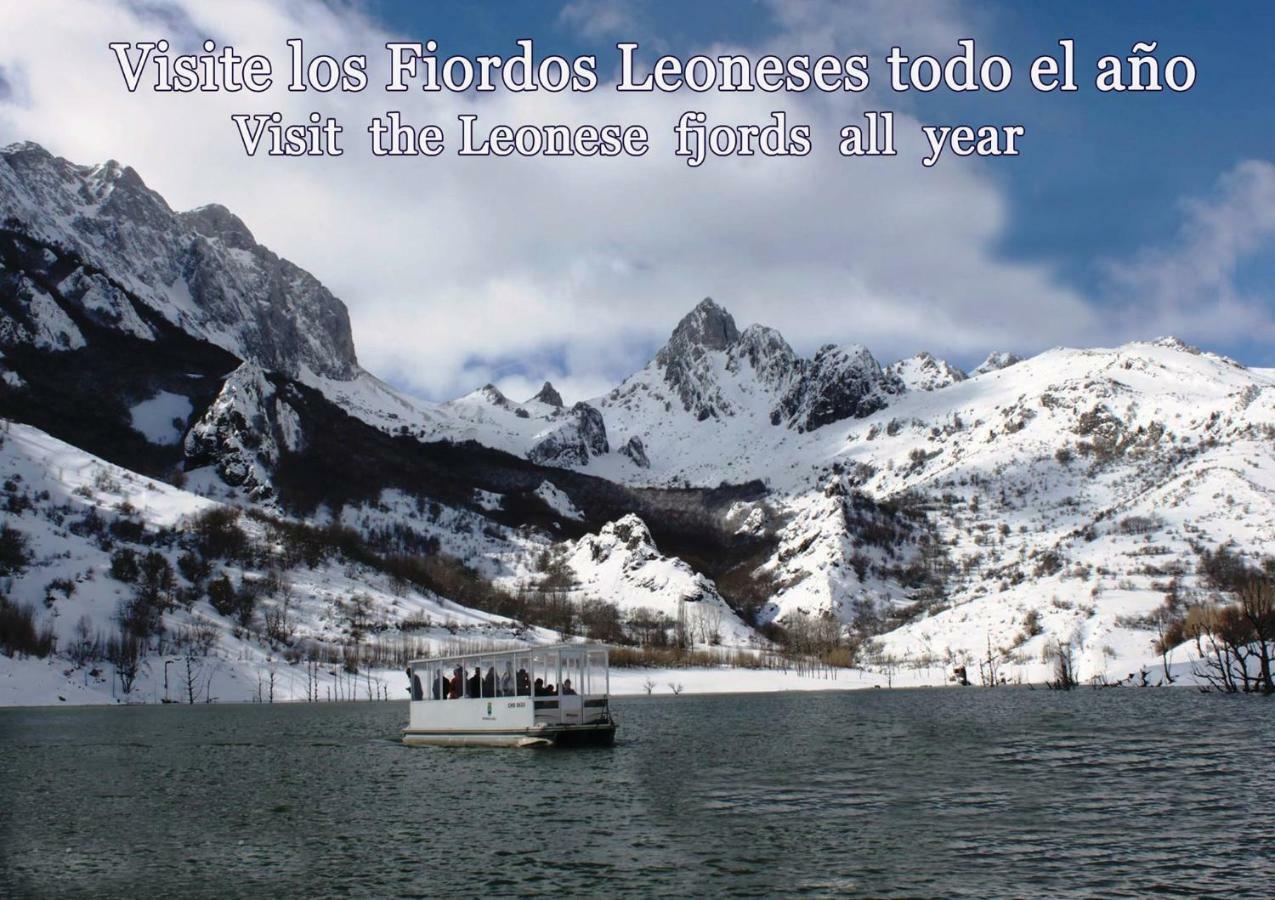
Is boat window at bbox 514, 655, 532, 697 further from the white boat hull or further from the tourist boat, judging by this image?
the white boat hull

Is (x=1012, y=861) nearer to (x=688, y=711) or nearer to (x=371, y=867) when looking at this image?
(x=371, y=867)

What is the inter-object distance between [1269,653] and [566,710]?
116368 millimetres

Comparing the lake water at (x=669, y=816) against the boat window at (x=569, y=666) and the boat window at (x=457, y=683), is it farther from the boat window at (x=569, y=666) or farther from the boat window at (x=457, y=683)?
the boat window at (x=569, y=666)

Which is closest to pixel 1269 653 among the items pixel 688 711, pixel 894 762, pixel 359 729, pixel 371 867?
pixel 688 711

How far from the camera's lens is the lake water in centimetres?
3606

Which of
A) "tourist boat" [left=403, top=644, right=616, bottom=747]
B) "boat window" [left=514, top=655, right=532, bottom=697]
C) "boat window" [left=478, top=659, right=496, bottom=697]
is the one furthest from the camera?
"boat window" [left=478, top=659, right=496, bottom=697]

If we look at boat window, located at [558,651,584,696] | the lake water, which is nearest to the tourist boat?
boat window, located at [558,651,584,696]

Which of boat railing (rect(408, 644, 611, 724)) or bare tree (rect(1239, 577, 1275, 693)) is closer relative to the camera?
boat railing (rect(408, 644, 611, 724))

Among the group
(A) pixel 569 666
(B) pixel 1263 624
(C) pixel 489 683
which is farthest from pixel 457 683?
(B) pixel 1263 624

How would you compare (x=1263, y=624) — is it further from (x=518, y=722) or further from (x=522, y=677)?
(x=518, y=722)

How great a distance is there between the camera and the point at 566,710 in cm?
8238

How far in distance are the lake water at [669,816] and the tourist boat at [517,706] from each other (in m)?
2.13

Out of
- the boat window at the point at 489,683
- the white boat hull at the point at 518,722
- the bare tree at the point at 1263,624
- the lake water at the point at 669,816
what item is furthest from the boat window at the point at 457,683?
the bare tree at the point at 1263,624

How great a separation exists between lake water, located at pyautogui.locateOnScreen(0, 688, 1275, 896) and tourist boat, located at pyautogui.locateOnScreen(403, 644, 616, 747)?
2127mm
